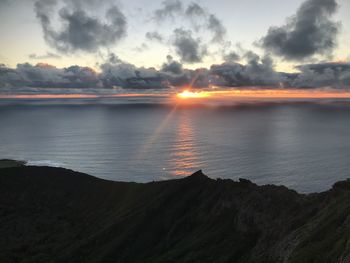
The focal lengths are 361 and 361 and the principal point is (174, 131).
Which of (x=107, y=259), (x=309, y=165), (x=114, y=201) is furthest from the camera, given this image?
(x=309, y=165)

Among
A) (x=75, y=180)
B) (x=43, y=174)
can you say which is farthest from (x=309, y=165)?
(x=43, y=174)

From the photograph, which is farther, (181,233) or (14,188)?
(14,188)

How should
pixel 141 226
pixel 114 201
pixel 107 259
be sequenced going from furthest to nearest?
pixel 114 201 < pixel 141 226 < pixel 107 259

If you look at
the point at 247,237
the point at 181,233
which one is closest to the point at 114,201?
the point at 181,233

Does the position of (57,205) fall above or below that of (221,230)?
below

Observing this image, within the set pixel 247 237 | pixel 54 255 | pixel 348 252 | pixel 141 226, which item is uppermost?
pixel 348 252

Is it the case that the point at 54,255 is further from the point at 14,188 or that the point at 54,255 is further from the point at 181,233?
the point at 14,188

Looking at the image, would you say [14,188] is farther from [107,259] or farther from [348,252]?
[348,252]
